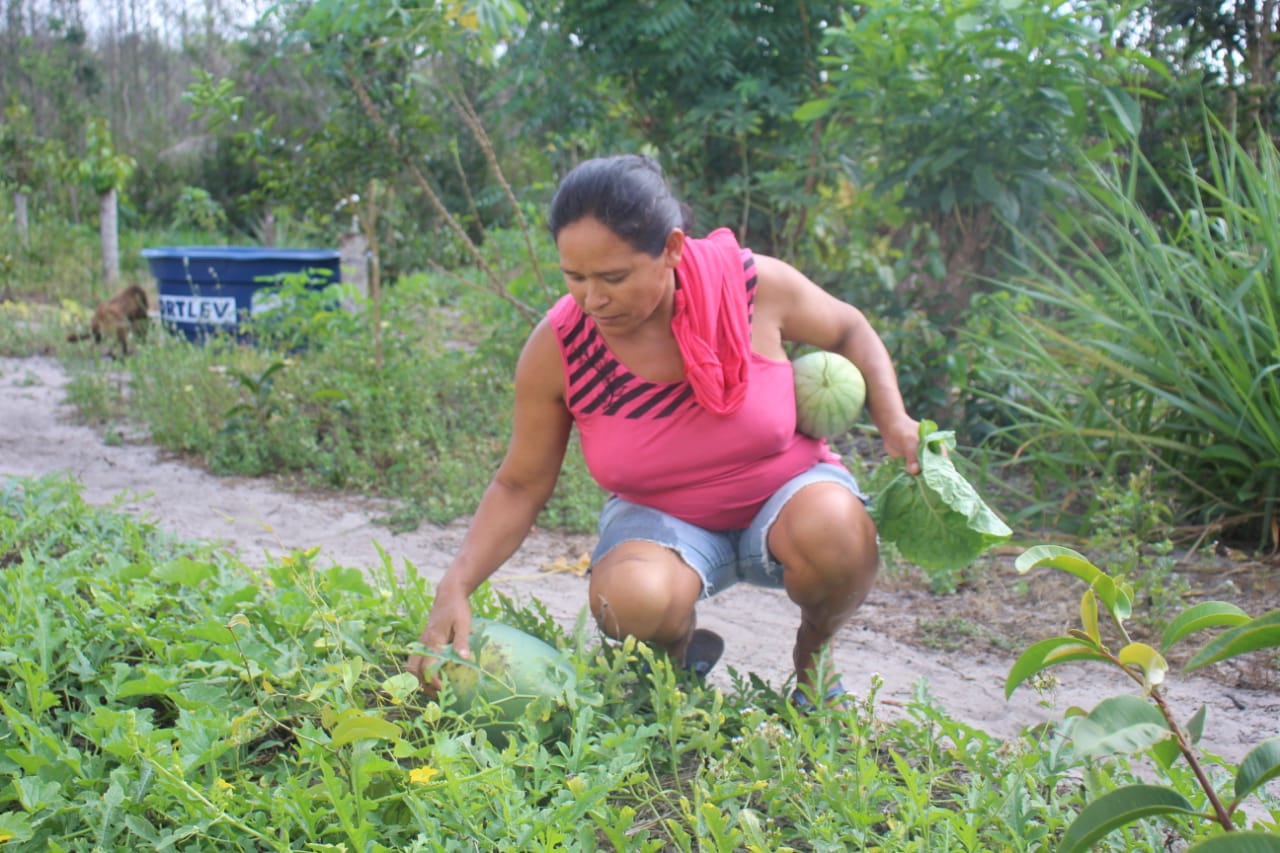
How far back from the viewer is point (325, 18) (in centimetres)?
481

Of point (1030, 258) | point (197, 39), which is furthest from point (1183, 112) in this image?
point (197, 39)

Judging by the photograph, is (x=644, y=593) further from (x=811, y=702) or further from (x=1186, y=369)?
(x=1186, y=369)

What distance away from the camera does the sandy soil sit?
2871 mm

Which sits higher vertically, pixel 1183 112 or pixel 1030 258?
pixel 1183 112

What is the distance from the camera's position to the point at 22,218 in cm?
1194

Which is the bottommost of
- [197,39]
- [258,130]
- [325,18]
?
[258,130]

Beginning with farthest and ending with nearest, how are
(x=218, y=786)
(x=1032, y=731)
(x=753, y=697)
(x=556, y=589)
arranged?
(x=556, y=589), (x=753, y=697), (x=1032, y=731), (x=218, y=786)

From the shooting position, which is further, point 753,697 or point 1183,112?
point 1183,112

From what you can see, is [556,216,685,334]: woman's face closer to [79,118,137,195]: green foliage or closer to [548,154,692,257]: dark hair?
[548,154,692,257]: dark hair

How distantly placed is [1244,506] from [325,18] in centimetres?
396

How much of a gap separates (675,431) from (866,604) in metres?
1.43

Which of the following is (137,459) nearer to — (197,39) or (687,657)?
(687,657)

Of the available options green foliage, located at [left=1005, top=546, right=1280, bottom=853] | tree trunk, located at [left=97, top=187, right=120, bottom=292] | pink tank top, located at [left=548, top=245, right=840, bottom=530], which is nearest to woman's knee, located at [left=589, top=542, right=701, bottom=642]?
pink tank top, located at [left=548, top=245, right=840, bottom=530]

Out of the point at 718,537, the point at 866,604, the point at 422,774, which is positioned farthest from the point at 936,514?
the point at 866,604
